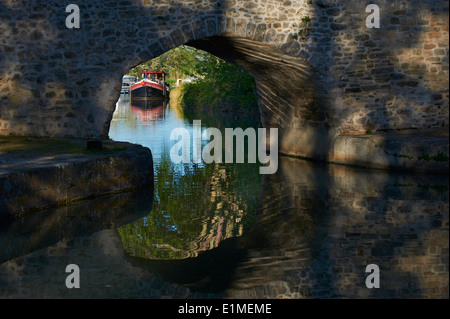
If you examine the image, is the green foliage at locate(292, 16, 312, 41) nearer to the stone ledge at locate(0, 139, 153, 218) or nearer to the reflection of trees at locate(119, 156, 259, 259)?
the reflection of trees at locate(119, 156, 259, 259)

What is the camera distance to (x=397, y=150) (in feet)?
39.6

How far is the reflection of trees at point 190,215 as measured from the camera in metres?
6.91

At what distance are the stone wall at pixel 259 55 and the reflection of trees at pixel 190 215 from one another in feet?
7.15

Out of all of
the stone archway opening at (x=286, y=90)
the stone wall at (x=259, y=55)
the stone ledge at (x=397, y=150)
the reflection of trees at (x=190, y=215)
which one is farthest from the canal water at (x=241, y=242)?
the stone archway opening at (x=286, y=90)

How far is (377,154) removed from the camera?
12406 mm

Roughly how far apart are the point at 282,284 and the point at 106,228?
9.31 feet

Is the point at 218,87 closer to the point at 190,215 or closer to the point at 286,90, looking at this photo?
the point at 286,90

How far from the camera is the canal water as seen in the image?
17.8 feet

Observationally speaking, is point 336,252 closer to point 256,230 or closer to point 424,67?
point 256,230

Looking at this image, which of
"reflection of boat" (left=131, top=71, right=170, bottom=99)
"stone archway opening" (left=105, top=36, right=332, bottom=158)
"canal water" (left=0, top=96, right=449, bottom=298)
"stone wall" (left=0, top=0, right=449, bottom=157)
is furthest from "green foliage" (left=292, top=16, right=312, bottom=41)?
"reflection of boat" (left=131, top=71, right=170, bottom=99)

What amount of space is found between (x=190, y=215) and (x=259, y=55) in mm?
6000

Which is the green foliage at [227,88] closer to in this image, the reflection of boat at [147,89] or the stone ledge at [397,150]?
the stone ledge at [397,150]

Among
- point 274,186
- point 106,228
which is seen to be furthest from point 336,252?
point 274,186

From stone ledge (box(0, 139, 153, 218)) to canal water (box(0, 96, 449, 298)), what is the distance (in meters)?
0.21
